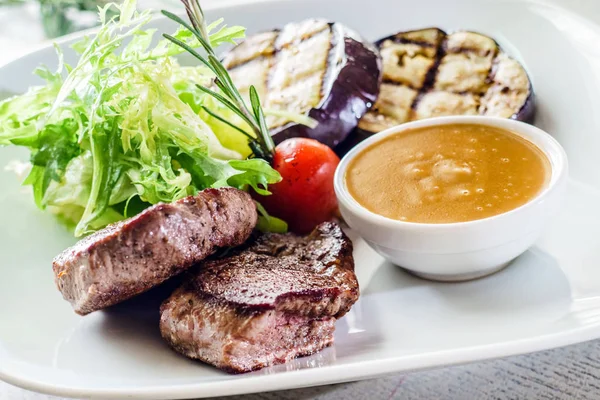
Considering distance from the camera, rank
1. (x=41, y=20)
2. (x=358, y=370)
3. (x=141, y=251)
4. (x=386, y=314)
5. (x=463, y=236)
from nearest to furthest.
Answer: (x=358, y=370) → (x=141, y=251) → (x=463, y=236) → (x=386, y=314) → (x=41, y=20)

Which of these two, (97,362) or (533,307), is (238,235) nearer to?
(97,362)

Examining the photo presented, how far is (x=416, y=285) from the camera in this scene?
2619mm

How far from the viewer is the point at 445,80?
365 centimetres

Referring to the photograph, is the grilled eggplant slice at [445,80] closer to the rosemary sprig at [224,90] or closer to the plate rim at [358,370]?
the rosemary sprig at [224,90]

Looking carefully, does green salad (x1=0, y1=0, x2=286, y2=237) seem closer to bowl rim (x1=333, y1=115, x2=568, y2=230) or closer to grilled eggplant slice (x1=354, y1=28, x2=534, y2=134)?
bowl rim (x1=333, y1=115, x2=568, y2=230)

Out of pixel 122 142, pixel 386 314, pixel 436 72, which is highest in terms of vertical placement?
pixel 122 142

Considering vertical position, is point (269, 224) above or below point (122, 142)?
below

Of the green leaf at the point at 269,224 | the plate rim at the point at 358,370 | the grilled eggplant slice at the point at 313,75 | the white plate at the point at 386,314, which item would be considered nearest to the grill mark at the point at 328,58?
the grilled eggplant slice at the point at 313,75

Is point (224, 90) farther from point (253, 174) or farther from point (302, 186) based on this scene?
point (302, 186)

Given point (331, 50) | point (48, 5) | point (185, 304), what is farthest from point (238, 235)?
point (48, 5)

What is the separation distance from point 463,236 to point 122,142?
1.44 m

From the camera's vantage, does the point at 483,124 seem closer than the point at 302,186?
Yes

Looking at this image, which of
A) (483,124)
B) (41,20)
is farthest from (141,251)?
(41,20)

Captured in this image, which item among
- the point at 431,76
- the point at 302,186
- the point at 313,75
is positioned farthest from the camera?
the point at 431,76
